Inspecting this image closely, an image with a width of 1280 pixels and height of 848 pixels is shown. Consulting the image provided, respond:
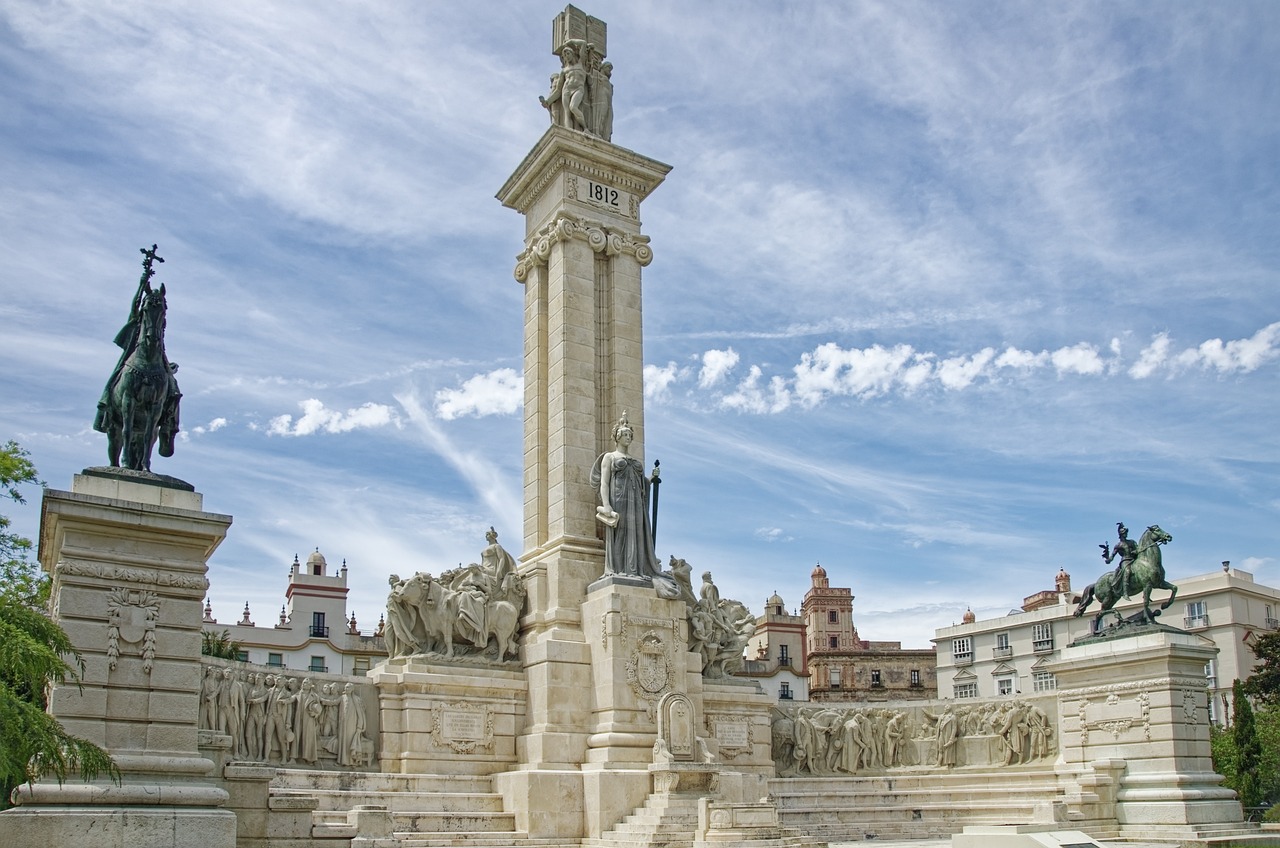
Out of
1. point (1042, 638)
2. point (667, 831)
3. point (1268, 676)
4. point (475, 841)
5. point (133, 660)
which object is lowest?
point (475, 841)

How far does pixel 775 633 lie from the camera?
65.8m

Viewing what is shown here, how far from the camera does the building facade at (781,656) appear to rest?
6253 cm

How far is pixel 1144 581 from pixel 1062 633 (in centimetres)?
3115

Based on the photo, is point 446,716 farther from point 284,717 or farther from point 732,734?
point 732,734

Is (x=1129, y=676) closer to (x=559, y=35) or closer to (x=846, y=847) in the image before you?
(x=846, y=847)

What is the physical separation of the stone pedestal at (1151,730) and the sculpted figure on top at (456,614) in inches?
484

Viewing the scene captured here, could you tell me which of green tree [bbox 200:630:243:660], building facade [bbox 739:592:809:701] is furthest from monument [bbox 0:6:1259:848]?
building facade [bbox 739:592:809:701]

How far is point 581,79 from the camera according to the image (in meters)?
28.1

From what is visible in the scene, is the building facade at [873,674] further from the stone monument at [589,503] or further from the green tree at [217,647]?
the stone monument at [589,503]

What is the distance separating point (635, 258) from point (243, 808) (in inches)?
608

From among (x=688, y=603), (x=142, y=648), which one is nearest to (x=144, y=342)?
(x=142, y=648)

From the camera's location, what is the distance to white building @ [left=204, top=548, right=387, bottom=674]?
50906 mm

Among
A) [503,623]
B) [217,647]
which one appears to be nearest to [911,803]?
[503,623]

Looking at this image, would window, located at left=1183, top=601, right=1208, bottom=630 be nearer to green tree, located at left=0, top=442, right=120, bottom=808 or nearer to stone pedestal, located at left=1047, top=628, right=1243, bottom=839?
stone pedestal, located at left=1047, top=628, right=1243, bottom=839
